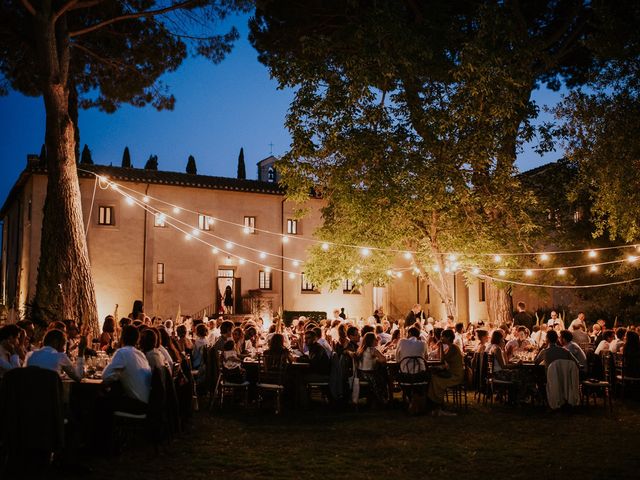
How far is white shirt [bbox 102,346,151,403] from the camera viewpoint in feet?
21.2

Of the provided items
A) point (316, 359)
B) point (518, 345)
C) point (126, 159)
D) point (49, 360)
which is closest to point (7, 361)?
point (49, 360)

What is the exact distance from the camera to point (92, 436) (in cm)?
672

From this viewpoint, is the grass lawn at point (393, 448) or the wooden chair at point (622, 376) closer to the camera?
the grass lawn at point (393, 448)

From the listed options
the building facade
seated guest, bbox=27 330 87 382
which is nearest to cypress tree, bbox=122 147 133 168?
the building facade

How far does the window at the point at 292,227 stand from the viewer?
27.8 m

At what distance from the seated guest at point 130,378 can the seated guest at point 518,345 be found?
6.58 m

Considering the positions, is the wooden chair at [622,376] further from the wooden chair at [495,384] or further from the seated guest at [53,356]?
the seated guest at [53,356]

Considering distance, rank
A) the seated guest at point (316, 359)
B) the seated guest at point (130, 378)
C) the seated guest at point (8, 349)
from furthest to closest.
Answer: the seated guest at point (316, 359) < the seated guest at point (8, 349) < the seated guest at point (130, 378)

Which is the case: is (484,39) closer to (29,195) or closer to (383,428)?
(383,428)

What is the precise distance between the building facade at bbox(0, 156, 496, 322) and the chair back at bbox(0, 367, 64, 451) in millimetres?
17156

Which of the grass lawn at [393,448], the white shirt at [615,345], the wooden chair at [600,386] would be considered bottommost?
the grass lawn at [393,448]

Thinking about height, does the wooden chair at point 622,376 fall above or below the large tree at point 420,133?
below

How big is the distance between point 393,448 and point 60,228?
8675 millimetres

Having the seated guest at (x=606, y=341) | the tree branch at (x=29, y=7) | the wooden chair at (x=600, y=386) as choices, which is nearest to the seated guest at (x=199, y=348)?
the wooden chair at (x=600, y=386)
